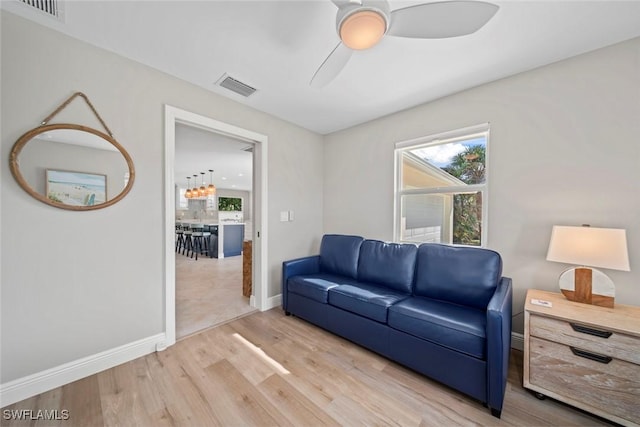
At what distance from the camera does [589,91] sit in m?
1.83

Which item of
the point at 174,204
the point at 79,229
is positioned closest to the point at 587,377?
the point at 174,204

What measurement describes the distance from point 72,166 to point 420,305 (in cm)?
288

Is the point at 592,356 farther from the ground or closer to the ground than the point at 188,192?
closer to the ground

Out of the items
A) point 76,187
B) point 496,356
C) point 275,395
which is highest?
point 76,187

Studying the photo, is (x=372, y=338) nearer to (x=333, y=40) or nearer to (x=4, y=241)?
(x=333, y=40)

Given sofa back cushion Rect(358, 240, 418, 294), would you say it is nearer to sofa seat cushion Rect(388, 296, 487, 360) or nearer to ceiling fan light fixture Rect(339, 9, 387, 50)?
sofa seat cushion Rect(388, 296, 487, 360)

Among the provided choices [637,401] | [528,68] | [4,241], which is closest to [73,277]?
[4,241]

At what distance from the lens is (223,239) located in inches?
258

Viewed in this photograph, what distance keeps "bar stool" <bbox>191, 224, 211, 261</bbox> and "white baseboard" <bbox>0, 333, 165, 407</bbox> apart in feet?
15.9

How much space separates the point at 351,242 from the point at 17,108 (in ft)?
9.66

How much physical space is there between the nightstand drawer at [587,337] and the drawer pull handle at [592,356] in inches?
0.9

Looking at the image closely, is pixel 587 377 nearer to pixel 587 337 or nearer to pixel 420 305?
pixel 587 337

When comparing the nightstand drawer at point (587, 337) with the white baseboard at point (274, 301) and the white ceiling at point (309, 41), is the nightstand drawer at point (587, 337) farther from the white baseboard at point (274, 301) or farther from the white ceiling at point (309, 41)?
the white baseboard at point (274, 301)

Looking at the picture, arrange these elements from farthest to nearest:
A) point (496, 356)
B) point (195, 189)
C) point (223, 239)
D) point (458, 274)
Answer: point (195, 189) → point (223, 239) → point (458, 274) → point (496, 356)
